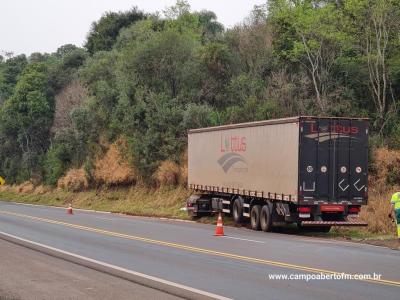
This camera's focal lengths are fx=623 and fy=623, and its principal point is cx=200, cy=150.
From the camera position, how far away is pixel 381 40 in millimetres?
32188

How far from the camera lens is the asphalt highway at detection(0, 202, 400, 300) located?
10.4m

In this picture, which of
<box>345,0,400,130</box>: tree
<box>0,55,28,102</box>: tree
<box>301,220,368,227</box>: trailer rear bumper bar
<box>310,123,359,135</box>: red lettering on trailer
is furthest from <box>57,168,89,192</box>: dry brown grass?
<box>310,123,359,135</box>: red lettering on trailer

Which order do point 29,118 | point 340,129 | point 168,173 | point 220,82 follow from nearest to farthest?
point 340,129
point 168,173
point 220,82
point 29,118

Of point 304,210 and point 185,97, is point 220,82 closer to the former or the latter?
point 185,97

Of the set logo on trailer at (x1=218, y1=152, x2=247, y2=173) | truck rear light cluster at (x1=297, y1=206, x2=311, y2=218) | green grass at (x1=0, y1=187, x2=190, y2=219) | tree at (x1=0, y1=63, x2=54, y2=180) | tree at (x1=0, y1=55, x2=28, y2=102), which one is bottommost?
green grass at (x1=0, y1=187, x2=190, y2=219)

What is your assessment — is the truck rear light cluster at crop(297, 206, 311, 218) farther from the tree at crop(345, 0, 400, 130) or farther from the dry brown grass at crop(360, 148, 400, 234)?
the tree at crop(345, 0, 400, 130)

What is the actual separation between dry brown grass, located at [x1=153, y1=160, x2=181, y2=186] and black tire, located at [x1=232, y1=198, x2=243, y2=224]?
14163mm

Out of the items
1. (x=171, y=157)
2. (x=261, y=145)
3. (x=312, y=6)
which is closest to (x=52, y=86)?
(x=171, y=157)

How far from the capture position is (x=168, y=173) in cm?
4084

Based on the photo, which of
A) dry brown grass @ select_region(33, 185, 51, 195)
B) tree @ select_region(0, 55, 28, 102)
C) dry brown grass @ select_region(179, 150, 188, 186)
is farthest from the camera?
tree @ select_region(0, 55, 28, 102)

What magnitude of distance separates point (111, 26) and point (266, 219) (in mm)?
51448

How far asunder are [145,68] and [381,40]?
18214 mm

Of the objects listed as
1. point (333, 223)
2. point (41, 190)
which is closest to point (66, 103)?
point (41, 190)

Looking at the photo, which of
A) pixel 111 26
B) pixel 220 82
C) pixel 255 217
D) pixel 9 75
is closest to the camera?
pixel 255 217
